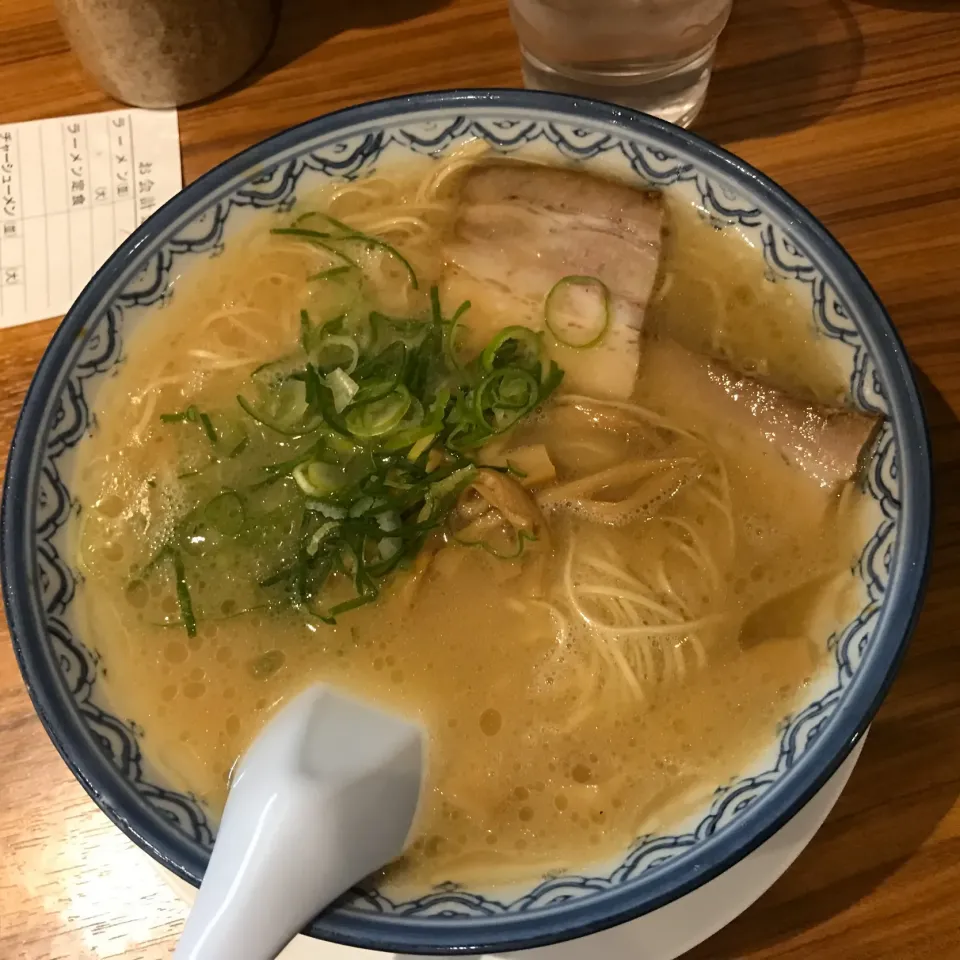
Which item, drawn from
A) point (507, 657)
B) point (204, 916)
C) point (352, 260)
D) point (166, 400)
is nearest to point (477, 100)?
point (352, 260)

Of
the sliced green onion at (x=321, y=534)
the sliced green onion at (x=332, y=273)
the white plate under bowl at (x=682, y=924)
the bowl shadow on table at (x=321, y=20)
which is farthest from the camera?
the bowl shadow on table at (x=321, y=20)

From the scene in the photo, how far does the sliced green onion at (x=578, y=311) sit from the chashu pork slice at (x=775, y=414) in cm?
8

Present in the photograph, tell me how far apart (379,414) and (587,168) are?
49cm

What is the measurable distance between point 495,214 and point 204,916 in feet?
3.09

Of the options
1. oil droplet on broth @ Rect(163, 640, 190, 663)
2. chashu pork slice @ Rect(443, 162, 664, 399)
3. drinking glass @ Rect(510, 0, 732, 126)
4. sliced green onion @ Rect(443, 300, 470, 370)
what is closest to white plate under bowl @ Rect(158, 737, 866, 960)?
oil droplet on broth @ Rect(163, 640, 190, 663)

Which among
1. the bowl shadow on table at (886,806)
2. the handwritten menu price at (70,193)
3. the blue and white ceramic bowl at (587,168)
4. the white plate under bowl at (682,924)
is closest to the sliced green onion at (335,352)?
the blue and white ceramic bowl at (587,168)

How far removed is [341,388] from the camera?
117 centimetres

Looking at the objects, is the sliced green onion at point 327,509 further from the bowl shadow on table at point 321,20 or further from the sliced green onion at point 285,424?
the bowl shadow on table at point 321,20

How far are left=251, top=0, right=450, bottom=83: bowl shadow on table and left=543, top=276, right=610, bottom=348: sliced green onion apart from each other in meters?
0.79

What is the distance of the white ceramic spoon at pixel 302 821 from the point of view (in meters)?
0.79

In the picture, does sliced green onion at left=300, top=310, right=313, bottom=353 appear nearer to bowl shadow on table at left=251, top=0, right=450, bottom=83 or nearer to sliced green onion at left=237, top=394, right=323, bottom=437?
sliced green onion at left=237, top=394, right=323, bottom=437

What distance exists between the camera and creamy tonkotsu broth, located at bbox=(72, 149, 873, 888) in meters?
1.02

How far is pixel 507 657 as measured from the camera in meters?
1.08

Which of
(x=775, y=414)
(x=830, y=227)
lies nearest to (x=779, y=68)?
(x=830, y=227)
